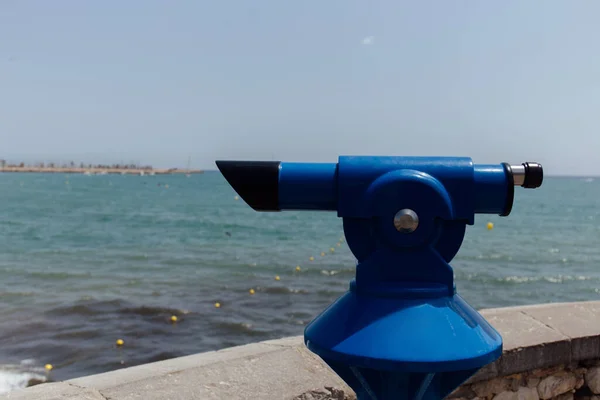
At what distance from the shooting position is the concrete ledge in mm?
2219

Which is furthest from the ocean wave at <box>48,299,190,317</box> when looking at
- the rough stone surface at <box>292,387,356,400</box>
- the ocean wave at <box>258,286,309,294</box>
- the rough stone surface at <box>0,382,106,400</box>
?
the rough stone surface at <box>292,387,356,400</box>

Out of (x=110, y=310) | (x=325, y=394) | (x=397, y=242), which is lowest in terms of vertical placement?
(x=110, y=310)

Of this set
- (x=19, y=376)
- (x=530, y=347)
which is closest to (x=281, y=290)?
(x=19, y=376)

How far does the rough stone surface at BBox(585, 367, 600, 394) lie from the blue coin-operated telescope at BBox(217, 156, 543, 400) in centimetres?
219

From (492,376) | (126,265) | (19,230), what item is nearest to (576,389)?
(492,376)

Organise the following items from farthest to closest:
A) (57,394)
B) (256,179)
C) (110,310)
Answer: (110,310), (57,394), (256,179)

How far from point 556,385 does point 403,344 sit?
7.52 ft

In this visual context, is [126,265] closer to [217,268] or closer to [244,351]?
[217,268]

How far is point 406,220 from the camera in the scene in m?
1.09

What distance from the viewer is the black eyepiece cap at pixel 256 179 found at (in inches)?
46.0

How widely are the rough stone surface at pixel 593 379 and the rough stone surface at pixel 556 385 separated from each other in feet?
0.23

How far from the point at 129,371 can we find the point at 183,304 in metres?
7.85

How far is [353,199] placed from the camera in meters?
1.13

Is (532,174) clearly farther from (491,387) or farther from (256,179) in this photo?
(491,387)
